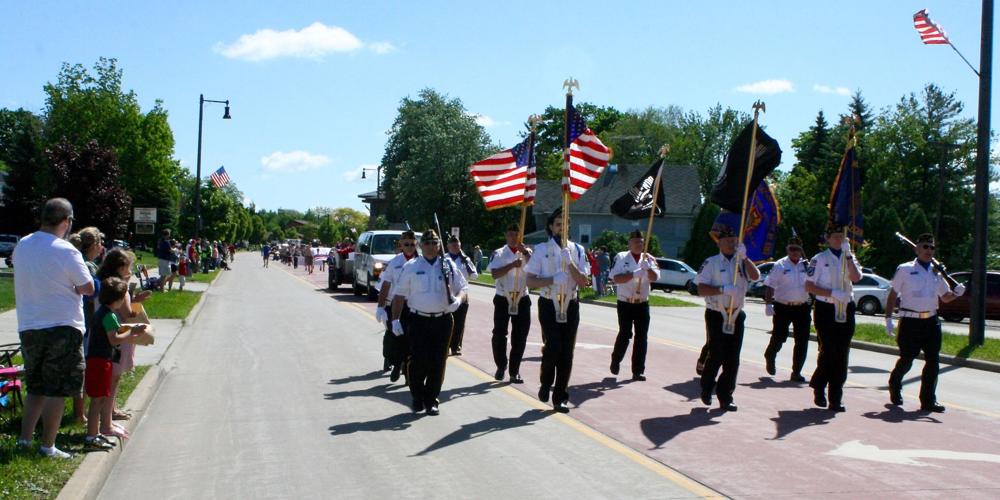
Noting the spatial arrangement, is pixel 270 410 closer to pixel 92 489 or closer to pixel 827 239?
pixel 92 489

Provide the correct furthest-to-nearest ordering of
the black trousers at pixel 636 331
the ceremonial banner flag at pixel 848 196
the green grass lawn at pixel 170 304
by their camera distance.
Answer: the green grass lawn at pixel 170 304 < the ceremonial banner flag at pixel 848 196 < the black trousers at pixel 636 331

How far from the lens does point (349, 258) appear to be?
33531mm

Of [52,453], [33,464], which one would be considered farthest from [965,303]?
[33,464]

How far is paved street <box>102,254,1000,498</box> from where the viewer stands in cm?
664

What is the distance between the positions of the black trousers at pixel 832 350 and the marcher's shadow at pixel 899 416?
38 centimetres

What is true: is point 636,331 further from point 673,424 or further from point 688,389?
point 673,424

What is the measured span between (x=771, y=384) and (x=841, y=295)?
2.20 metres

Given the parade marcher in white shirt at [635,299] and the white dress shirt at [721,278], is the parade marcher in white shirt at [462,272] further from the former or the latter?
the white dress shirt at [721,278]

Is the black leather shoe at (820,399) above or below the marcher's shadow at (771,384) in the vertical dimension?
above

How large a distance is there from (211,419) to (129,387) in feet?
5.19

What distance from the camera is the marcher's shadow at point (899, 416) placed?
9484mm

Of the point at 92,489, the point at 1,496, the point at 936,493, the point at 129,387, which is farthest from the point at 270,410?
the point at 936,493

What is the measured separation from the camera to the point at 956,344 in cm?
1711

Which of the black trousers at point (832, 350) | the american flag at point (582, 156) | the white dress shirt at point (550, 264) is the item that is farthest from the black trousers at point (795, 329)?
the white dress shirt at point (550, 264)
